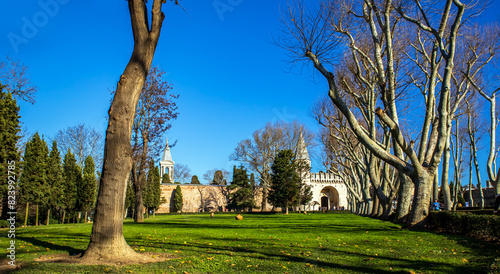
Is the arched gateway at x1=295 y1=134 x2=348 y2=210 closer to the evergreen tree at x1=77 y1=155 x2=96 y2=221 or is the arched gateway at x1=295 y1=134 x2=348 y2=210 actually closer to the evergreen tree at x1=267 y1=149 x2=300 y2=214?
the evergreen tree at x1=267 y1=149 x2=300 y2=214

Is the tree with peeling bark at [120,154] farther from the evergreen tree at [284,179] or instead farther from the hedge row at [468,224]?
the evergreen tree at [284,179]

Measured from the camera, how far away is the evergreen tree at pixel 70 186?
25.1 metres

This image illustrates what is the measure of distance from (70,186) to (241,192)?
98.4 feet

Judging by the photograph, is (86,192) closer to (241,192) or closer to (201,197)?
(241,192)

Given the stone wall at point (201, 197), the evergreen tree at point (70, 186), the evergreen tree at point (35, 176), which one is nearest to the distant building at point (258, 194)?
the stone wall at point (201, 197)

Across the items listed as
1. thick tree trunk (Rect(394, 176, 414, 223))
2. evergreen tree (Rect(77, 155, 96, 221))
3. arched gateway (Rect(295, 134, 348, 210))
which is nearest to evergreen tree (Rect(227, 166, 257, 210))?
arched gateway (Rect(295, 134, 348, 210))

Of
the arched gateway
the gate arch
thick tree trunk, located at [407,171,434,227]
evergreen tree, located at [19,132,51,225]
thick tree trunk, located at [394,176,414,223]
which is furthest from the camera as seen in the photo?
the gate arch

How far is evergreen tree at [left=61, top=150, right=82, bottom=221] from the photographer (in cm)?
2514

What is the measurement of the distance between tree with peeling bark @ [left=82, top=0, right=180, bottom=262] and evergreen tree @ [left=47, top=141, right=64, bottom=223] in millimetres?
20252

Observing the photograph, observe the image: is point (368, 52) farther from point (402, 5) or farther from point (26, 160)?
point (26, 160)

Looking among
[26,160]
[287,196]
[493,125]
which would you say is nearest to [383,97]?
[493,125]

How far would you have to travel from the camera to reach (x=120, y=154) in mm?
5367

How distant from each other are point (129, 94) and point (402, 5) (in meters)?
10.7

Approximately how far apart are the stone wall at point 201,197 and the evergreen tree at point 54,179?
2784 centimetres
